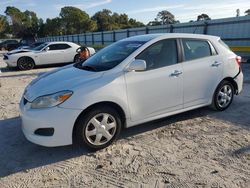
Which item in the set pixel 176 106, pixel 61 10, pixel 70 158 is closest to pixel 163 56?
pixel 176 106

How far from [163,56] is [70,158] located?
218 centimetres

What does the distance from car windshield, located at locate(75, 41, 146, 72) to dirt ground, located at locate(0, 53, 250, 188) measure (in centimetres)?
119

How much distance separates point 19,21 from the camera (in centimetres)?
8906

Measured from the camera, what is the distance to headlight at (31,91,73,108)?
13.1 feet

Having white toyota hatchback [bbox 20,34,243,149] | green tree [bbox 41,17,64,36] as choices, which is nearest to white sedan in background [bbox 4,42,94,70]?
white toyota hatchback [bbox 20,34,243,149]

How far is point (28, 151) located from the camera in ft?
14.6

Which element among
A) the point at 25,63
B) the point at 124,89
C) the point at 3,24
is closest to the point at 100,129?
the point at 124,89

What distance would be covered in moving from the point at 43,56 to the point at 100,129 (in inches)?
450

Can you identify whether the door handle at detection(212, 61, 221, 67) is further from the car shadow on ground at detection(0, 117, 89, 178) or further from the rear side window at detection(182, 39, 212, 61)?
the car shadow on ground at detection(0, 117, 89, 178)

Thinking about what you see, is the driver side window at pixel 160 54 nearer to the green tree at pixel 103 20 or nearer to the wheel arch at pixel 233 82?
the wheel arch at pixel 233 82

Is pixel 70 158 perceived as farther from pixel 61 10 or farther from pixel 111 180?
pixel 61 10

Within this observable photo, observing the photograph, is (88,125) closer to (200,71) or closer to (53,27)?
(200,71)

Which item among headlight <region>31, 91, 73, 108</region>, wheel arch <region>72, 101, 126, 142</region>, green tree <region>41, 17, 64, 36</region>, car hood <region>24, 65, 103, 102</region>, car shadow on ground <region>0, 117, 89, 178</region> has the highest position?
green tree <region>41, 17, 64, 36</region>

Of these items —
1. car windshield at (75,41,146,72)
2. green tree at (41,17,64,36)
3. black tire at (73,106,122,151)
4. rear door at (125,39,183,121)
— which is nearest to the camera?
black tire at (73,106,122,151)
